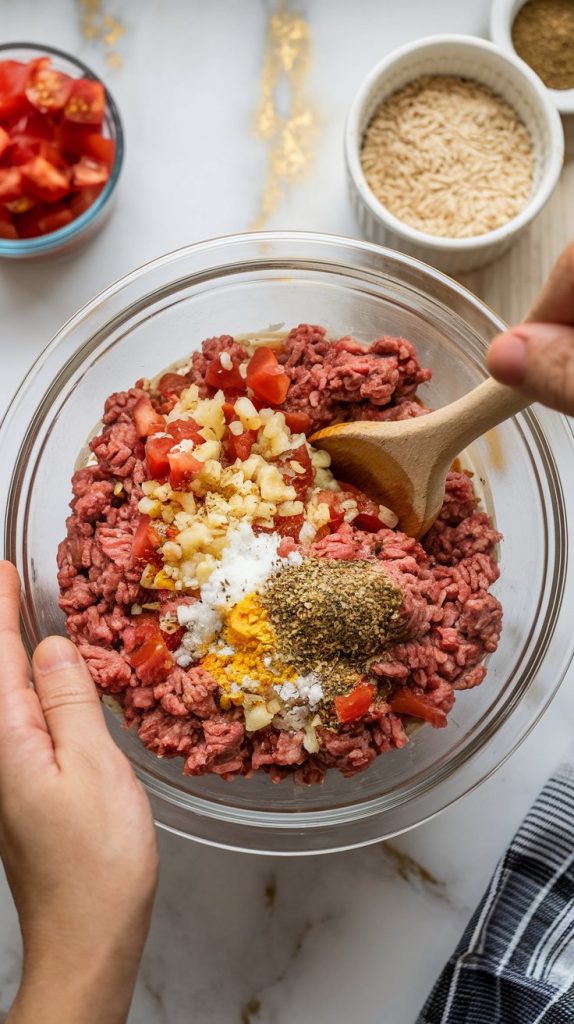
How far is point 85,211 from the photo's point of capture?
281cm

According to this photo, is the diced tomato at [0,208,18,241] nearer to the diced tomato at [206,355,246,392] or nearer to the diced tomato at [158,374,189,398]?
the diced tomato at [158,374,189,398]

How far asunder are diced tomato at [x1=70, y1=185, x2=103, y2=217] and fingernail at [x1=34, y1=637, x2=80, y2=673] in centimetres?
140

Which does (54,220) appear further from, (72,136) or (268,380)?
(268,380)

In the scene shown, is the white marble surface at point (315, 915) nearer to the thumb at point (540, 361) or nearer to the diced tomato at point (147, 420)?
the diced tomato at point (147, 420)

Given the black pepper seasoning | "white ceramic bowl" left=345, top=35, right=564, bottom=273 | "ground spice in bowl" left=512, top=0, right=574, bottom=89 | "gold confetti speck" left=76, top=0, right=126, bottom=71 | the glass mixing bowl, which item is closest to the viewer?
A: the black pepper seasoning

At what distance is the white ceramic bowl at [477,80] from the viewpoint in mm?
2656

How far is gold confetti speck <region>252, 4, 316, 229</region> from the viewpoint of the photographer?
9.61ft

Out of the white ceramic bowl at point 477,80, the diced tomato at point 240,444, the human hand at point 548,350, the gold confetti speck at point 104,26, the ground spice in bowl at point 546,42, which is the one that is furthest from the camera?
the gold confetti speck at point 104,26

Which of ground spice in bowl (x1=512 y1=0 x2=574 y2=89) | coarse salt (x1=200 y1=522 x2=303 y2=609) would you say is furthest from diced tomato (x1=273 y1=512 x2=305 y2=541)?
ground spice in bowl (x1=512 y1=0 x2=574 y2=89)

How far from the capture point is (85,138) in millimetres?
2793

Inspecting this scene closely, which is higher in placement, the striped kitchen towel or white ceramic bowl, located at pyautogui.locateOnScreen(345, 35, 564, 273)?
white ceramic bowl, located at pyautogui.locateOnScreen(345, 35, 564, 273)

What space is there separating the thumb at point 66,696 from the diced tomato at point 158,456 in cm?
45

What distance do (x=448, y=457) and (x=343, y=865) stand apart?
129 centimetres

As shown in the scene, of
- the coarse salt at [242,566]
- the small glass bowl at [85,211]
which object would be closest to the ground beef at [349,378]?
the coarse salt at [242,566]
